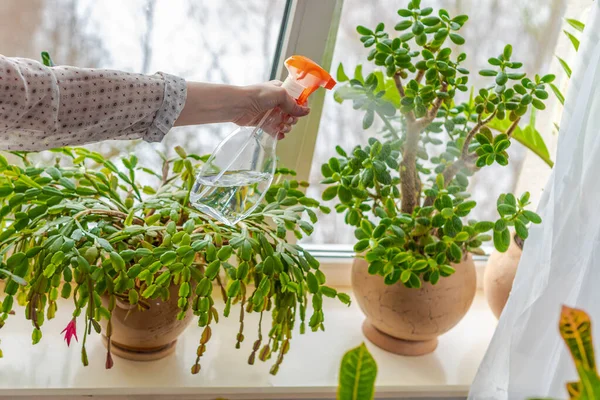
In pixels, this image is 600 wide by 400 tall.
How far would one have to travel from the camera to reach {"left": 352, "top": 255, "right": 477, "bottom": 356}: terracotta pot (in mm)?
1322

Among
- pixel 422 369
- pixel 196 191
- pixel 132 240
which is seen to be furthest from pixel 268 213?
pixel 422 369

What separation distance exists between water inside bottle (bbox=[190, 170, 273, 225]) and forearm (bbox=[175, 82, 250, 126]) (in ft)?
0.33

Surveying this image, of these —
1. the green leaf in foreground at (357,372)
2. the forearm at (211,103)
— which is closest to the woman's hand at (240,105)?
the forearm at (211,103)

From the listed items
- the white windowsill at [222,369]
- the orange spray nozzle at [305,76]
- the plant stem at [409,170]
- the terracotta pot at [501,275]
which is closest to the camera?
the orange spray nozzle at [305,76]

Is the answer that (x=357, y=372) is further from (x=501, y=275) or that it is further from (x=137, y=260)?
(x=501, y=275)

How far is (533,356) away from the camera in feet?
3.91

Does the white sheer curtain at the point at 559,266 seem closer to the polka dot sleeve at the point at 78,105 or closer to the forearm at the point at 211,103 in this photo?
the forearm at the point at 211,103

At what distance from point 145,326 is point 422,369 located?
60cm

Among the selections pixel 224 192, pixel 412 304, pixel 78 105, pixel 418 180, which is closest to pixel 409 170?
pixel 418 180

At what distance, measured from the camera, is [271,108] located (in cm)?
101

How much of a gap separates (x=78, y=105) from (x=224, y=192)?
0.33 meters

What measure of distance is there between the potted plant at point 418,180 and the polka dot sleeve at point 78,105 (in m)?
0.43

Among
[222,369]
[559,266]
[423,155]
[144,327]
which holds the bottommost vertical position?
[222,369]

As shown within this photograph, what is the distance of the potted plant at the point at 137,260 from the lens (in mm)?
1008
